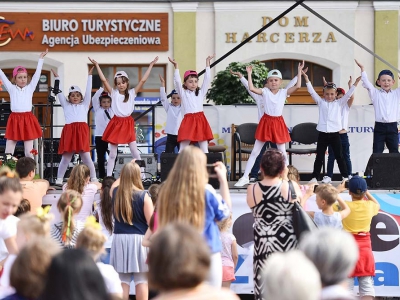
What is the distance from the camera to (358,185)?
6777mm

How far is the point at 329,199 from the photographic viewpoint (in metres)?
6.48

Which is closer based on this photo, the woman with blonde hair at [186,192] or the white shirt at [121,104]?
the woman with blonde hair at [186,192]

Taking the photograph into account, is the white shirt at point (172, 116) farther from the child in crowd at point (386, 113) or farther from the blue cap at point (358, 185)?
the blue cap at point (358, 185)

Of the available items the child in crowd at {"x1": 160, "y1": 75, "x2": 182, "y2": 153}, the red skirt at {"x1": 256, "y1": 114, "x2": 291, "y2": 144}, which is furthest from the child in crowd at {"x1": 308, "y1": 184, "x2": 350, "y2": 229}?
the child in crowd at {"x1": 160, "y1": 75, "x2": 182, "y2": 153}

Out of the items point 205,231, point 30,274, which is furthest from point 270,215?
point 30,274

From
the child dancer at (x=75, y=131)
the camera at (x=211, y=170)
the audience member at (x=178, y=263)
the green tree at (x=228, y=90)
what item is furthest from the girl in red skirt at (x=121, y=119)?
the audience member at (x=178, y=263)

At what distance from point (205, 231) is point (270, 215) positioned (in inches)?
33.2

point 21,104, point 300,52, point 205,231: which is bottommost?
point 205,231

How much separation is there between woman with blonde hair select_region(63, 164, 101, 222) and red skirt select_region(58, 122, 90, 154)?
8.97ft

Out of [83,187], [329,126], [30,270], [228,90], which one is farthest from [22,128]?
[30,270]

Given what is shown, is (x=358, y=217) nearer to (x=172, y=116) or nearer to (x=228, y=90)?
(x=172, y=116)

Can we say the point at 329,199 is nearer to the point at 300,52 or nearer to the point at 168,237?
the point at 168,237

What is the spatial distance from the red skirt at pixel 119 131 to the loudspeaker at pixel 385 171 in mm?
3011

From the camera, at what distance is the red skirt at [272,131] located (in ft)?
31.4
